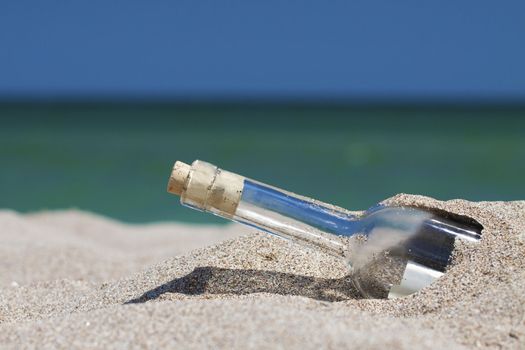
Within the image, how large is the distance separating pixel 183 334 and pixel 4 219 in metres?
4.10

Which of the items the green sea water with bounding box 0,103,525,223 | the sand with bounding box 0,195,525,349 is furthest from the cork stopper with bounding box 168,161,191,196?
the green sea water with bounding box 0,103,525,223

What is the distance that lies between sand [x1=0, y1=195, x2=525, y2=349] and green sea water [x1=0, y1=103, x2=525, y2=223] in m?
5.93

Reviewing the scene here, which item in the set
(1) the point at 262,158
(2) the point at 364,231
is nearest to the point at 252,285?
(2) the point at 364,231

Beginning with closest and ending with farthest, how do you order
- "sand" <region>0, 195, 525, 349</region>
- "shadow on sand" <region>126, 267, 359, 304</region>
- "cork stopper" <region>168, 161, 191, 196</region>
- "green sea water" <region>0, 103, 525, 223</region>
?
"sand" <region>0, 195, 525, 349</region> → "cork stopper" <region>168, 161, 191, 196</region> → "shadow on sand" <region>126, 267, 359, 304</region> → "green sea water" <region>0, 103, 525, 223</region>

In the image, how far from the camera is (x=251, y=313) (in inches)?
72.2

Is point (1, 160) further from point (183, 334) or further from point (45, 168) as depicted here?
point (183, 334)

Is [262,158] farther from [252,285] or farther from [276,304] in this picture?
[276,304]

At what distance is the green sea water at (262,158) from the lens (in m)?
10.7

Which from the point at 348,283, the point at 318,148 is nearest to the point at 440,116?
the point at 318,148

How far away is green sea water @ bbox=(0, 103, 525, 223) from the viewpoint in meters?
10.7

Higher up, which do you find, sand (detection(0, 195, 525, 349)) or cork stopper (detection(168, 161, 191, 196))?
cork stopper (detection(168, 161, 191, 196))

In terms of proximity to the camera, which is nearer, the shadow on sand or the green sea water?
Result: the shadow on sand

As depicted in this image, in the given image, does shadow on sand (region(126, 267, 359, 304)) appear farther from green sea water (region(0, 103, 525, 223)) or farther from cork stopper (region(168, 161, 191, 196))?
green sea water (region(0, 103, 525, 223))

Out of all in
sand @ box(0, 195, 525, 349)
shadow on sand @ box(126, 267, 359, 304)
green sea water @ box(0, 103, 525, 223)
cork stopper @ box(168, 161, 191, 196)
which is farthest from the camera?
green sea water @ box(0, 103, 525, 223)
